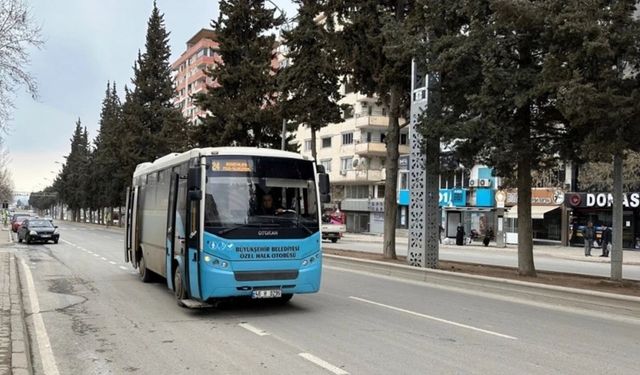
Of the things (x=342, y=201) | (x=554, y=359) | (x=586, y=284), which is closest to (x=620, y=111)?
Result: (x=586, y=284)

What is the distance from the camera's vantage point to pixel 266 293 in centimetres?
1013

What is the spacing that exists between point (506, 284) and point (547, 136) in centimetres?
462

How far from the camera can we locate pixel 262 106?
39688mm

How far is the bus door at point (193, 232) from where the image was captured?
32.7 ft

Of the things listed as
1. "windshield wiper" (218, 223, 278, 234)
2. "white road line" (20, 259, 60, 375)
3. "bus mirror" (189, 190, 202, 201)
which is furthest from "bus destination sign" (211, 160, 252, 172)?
"white road line" (20, 259, 60, 375)

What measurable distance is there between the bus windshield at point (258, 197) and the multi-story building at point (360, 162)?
5643cm

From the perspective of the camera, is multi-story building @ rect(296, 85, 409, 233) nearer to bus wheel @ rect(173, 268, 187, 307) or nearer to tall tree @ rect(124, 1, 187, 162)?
tall tree @ rect(124, 1, 187, 162)

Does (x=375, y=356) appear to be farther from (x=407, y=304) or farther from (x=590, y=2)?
(x=590, y=2)

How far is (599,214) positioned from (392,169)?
2900cm

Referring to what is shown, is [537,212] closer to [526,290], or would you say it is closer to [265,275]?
[526,290]

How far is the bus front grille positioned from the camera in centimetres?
996

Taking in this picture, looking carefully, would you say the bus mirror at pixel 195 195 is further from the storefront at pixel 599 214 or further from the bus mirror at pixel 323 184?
the storefront at pixel 599 214

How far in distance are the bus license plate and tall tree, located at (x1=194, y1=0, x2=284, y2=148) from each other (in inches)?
1066

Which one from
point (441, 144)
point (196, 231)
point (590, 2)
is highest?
point (590, 2)
